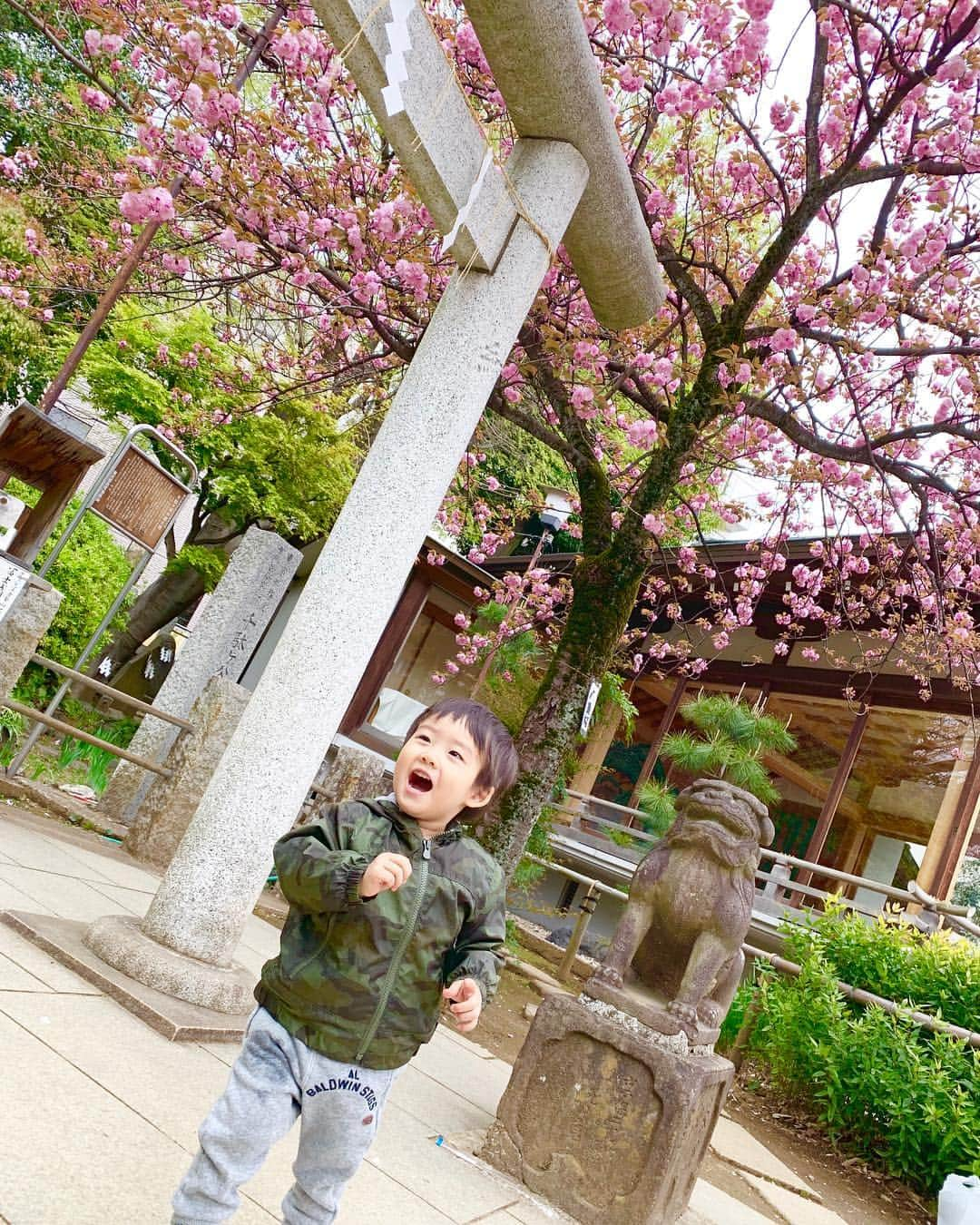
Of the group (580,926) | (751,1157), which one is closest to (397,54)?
(751,1157)

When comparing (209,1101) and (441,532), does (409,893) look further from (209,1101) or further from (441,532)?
(441,532)

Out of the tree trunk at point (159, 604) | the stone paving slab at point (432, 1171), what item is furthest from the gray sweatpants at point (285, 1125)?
the tree trunk at point (159, 604)

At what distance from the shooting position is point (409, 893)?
70.7 inches

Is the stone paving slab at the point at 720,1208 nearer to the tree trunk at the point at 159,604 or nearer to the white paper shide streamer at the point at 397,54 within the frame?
the white paper shide streamer at the point at 397,54

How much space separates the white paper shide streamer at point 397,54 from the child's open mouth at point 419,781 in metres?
2.47

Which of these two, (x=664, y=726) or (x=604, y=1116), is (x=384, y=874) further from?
(x=664, y=726)

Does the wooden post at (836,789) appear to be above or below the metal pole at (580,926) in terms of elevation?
above

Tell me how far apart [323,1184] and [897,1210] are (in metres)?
5.73

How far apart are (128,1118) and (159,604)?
37.2 feet

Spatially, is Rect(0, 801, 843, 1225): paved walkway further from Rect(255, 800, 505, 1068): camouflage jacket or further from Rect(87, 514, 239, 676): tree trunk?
Rect(87, 514, 239, 676): tree trunk

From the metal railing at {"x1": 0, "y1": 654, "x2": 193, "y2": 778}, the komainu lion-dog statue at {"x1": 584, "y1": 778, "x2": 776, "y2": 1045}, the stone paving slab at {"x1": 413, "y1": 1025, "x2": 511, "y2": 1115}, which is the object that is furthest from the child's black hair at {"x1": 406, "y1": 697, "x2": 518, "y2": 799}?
the metal railing at {"x1": 0, "y1": 654, "x2": 193, "y2": 778}

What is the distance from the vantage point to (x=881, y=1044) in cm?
599

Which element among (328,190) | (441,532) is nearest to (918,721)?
(441,532)

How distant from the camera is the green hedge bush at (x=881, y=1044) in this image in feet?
18.3
